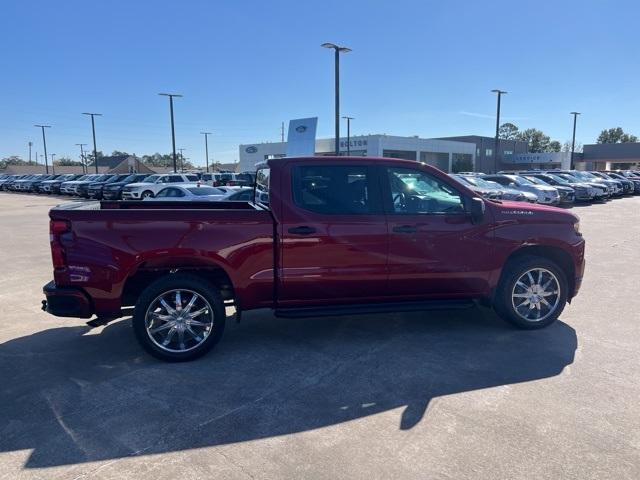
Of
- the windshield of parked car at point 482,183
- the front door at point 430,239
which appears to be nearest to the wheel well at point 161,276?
the front door at point 430,239

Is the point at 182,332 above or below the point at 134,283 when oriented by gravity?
below

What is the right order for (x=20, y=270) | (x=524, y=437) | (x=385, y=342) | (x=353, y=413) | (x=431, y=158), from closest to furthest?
(x=524, y=437), (x=353, y=413), (x=385, y=342), (x=20, y=270), (x=431, y=158)

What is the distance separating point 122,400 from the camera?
379 centimetres

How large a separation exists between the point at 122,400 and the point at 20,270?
19.8 ft

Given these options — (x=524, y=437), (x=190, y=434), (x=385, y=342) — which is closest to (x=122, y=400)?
(x=190, y=434)

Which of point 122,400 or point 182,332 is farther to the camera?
point 182,332

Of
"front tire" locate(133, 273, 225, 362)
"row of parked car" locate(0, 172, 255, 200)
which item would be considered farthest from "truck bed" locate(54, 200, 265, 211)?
"row of parked car" locate(0, 172, 255, 200)

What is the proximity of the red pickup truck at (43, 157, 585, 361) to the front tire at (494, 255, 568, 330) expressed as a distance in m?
0.01

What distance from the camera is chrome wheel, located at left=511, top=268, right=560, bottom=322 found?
5.24 meters

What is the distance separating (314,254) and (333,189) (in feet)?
2.23

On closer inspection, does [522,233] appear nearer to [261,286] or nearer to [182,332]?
[261,286]

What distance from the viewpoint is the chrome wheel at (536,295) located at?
5.24 metres

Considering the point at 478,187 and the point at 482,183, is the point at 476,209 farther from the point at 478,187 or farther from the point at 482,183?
the point at 482,183

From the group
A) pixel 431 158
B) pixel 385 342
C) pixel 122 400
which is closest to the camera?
pixel 122 400
